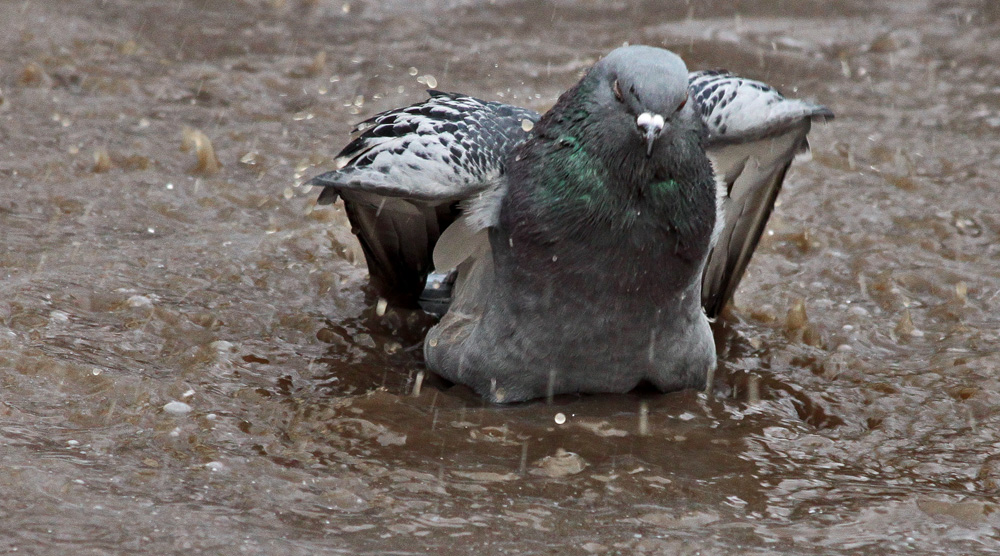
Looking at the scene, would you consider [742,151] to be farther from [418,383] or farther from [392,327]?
[392,327]

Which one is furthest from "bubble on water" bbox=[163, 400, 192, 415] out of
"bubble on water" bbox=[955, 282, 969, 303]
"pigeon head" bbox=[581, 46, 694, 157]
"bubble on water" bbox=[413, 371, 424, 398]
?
"bubble on water" bbox=[955, 282, 969, 303]

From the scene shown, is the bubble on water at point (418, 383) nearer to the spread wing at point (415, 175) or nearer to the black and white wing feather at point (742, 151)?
the spread wing at point (415, 175)

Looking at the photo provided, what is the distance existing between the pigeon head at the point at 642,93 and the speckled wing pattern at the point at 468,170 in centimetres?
60

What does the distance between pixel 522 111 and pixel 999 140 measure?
437cm

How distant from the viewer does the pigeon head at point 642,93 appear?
4605 millimetres

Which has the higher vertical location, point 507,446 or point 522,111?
point 522,111

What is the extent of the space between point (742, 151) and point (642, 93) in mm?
1203

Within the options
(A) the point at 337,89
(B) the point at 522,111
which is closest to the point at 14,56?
(A) the point at 337,89

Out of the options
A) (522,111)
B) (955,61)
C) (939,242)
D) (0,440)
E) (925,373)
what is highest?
(955,61)

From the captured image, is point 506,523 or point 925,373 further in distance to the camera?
point 925,373

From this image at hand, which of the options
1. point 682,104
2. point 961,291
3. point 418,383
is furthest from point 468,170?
point 961,291

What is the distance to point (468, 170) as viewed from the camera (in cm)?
509

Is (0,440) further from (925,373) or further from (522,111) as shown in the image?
(925,373)

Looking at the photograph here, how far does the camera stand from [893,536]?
13.7 feet
